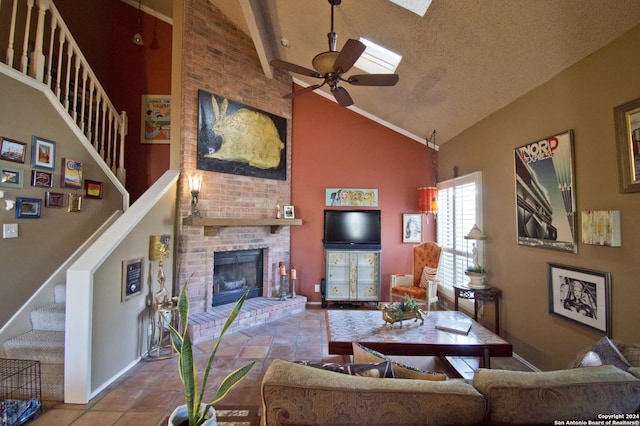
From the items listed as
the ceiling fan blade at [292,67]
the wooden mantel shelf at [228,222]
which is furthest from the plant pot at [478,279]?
the ceiling fan blade at [292,67]

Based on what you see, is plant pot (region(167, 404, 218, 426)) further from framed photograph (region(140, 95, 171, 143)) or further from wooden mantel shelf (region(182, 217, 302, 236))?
framed photograph (region(140, 95, 171, 143))

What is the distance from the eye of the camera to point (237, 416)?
131 centimetres

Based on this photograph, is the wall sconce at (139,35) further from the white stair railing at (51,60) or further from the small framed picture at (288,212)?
the small framed picture at (288,212)

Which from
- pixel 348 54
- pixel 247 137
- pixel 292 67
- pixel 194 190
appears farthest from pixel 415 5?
pixel 194 190

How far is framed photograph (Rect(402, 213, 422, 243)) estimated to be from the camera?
5309 millimetres

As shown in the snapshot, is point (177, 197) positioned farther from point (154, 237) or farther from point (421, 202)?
point (421, 202)

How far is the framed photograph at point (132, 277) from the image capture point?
2.87 meters

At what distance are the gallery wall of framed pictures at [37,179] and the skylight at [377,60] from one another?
148 inches

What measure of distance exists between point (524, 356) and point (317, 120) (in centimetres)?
453

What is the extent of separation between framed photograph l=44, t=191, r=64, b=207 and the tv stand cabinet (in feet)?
11.9

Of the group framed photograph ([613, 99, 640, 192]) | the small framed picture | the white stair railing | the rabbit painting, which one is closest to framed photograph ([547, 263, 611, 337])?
framed photograph ([613, 99, 640, 192])

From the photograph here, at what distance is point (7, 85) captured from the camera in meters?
2.73

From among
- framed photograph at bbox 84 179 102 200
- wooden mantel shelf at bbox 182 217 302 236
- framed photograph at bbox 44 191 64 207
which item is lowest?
wooden mantel shelf at bbox 182 217 302 236

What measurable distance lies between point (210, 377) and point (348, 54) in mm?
3169
